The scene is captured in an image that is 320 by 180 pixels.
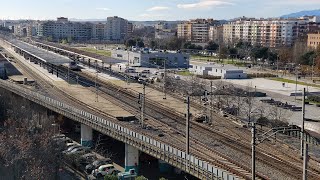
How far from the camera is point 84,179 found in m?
20.8

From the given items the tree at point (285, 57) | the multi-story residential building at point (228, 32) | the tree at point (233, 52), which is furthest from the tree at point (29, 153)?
the multi-story residential building at point (228, 32)

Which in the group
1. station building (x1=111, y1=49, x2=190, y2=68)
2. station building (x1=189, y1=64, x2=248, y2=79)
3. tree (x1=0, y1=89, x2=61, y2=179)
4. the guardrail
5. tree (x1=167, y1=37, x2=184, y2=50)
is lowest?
tree (x1=0, y1=89, x2=61, y2=179)

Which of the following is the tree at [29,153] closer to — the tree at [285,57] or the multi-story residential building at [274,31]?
the tree at [285,57]

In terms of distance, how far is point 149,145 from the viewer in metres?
19.0

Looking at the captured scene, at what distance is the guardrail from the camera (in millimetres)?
15304

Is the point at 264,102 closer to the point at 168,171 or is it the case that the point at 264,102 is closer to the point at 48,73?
the point at 168,171

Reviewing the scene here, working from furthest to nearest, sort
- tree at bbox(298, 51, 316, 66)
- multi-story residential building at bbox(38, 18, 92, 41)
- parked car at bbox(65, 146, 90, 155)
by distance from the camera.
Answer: multi-story residential building at bbox(38, 18, 92, 41), tree at bbox(298, 51, 316, 66), parked car at bbox(65, 146, 90, 155)

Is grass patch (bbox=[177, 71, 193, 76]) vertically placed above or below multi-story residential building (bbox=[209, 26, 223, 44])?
below

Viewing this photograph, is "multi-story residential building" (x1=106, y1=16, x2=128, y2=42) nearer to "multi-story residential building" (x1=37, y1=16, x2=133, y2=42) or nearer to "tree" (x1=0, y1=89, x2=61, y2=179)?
"multi-story residential building" (x1=37, y1=16, x2=133, y2=42)

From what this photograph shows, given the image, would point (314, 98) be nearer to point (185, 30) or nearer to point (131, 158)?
point (131, 158)

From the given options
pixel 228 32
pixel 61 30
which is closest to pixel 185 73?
pixel 228 32

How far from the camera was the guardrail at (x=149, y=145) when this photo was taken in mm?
15304

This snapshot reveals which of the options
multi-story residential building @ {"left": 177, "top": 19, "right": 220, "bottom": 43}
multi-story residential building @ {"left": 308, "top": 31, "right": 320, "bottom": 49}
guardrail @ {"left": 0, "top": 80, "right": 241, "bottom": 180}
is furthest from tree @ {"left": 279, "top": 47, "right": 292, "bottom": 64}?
multi-story residential building @ {"left": 177, "top": 19, "right": 220, "bottom": 43}

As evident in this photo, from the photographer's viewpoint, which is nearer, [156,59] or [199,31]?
[156,59]
